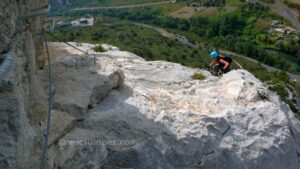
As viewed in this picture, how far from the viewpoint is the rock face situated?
12.6 m

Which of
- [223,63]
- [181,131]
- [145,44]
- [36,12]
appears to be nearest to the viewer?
[36,12]

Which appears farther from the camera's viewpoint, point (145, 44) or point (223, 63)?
point (145, 44)

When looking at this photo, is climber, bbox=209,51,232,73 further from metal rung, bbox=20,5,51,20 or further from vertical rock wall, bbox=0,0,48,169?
metal rung, bbox=20,5,51,20

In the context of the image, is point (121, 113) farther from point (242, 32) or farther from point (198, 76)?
point (242, 32)

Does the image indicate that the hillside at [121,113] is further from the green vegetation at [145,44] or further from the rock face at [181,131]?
the green vegetation at [145,44]

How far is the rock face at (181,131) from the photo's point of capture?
12555 mm

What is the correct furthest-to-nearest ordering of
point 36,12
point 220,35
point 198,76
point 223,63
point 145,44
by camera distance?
point 220,35 < point 145,44 < point 223,63 < point 198,76 < point 36,12

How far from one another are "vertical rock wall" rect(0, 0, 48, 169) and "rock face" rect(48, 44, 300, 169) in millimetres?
1193

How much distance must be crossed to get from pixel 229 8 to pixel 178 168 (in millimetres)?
170718

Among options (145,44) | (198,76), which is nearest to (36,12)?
(198,76)

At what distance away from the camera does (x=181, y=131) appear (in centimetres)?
1361

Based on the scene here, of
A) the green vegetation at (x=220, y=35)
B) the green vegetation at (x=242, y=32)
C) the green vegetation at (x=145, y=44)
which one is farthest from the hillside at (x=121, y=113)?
the green vegetation at (x=242, y=32)

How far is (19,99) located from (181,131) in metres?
5.96

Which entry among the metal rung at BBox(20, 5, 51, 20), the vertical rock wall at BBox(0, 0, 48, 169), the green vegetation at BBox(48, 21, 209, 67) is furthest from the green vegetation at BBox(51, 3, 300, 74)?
the vertical rock wall at BBox(0, 0, 48, 169)
